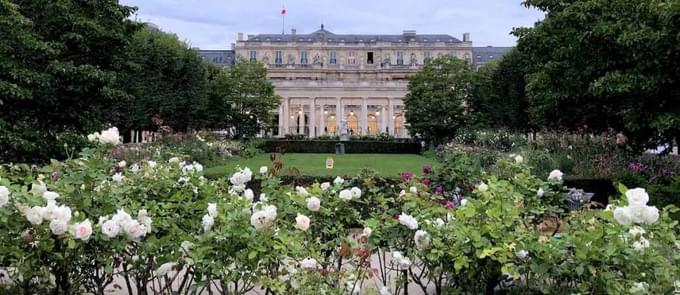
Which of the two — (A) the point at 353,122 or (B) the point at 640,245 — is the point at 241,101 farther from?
(B) the point at 640,245

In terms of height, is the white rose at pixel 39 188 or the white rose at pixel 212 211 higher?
the white rose at pixel 39 188

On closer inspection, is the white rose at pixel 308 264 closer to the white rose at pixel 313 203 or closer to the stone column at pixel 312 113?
the white rose at pixel 313 203

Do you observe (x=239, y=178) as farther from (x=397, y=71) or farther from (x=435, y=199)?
(x=397, y=71)

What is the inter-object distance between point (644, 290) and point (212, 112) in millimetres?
42364

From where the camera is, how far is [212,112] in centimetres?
4350

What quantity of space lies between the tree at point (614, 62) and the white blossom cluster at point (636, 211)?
21.7ft

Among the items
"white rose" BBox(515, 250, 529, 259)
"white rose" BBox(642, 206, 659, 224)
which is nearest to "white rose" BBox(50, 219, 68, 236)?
"white rose" BBox(515, 250, 529, 259)

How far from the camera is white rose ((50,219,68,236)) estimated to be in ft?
10.4

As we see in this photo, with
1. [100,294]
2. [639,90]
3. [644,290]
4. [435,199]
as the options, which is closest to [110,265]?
[100,294]

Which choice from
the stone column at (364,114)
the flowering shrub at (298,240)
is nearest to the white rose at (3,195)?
the flowering shrub at (298,240)

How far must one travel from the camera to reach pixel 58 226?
10.4 feet

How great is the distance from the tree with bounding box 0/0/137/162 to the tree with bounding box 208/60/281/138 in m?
29.4

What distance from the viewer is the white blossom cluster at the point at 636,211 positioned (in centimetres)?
299

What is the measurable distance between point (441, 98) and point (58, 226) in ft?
114
